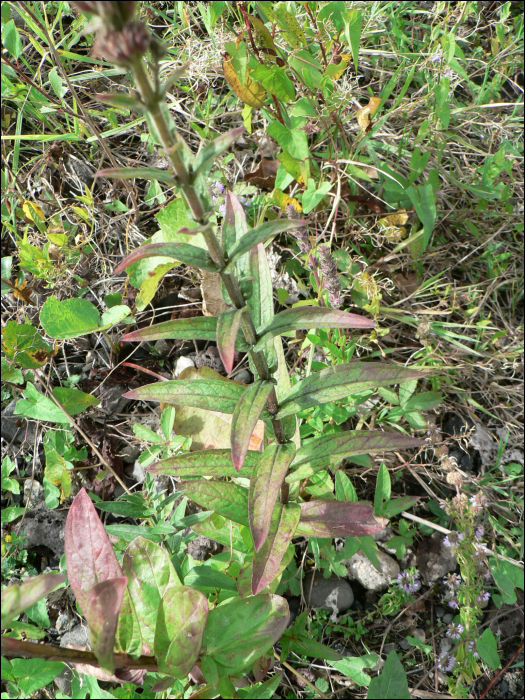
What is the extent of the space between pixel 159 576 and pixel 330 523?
0.59 m

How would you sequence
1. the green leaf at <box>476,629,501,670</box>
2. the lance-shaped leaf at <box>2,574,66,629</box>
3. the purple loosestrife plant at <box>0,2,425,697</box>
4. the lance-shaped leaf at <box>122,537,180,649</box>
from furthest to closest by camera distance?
the green leaf at <box>476,629,501,670</box> → the lance-shaped leaf at <box>122,537,180,649</box> → the purple loosestrife plant at <box>0,2,425,697</box> → the lance-shaped leaf at <box>2,574,66,629</box>

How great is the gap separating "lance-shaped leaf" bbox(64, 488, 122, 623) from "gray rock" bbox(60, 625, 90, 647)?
2.64ft

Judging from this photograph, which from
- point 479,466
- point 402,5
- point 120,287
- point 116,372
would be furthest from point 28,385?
point 402,5

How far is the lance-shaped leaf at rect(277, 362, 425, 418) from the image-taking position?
145 cm

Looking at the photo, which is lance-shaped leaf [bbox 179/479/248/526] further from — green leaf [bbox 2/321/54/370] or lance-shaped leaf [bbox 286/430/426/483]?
green leaf [bbox 2/321/54/370]

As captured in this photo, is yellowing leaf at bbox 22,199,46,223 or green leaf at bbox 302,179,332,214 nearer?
green leaf at bbox 302,179,332,214

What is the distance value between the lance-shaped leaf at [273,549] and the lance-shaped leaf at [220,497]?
0.13 metres

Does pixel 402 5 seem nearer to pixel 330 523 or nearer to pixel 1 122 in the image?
pixel 1 122

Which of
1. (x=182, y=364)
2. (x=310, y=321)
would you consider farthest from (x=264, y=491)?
(x=182, y=364)

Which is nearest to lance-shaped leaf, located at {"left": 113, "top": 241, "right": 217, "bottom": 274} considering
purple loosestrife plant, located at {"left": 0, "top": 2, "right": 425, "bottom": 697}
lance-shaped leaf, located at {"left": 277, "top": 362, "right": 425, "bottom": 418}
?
purple loosestrife plant, located at {"left": 0, "top": 2, "right": 425, "bottom": 697}

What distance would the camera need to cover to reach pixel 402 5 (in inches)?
114

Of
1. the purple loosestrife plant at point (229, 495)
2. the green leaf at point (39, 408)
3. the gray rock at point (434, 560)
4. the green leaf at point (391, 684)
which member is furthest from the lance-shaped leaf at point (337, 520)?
the green leaf at point (39, 408)

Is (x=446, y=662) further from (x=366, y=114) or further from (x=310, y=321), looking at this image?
(x=366, y=114)

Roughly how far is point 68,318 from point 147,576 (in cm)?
119
